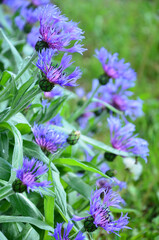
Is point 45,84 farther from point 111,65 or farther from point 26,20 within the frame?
point 26,20

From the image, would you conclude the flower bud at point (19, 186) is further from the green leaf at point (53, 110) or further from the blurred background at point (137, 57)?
the blurred background at point (137, 57)

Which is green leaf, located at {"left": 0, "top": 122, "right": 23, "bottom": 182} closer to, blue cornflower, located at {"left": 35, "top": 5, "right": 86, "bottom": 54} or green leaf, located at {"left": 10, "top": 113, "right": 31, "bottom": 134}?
green leaf, located at {"left": 10, "top": 113, "right": 31, "bottom": 134}

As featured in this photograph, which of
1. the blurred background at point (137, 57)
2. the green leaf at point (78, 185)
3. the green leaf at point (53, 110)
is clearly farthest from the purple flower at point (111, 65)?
the green leaf at point (78, 185)

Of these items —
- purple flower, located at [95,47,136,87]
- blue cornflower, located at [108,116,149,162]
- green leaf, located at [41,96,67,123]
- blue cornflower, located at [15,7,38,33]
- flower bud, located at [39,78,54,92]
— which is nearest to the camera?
flower bud, located at [39,78,54,92]

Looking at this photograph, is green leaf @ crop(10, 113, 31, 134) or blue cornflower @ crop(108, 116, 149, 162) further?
blue cornflower @ crop(108, 116, 149, 162)

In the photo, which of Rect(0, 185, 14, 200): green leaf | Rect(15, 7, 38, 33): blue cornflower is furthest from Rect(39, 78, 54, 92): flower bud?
Rect(15, 7, 38, 33): blue cornflower

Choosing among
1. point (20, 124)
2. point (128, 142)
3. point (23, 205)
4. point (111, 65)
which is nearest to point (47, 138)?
point (20, 124)
